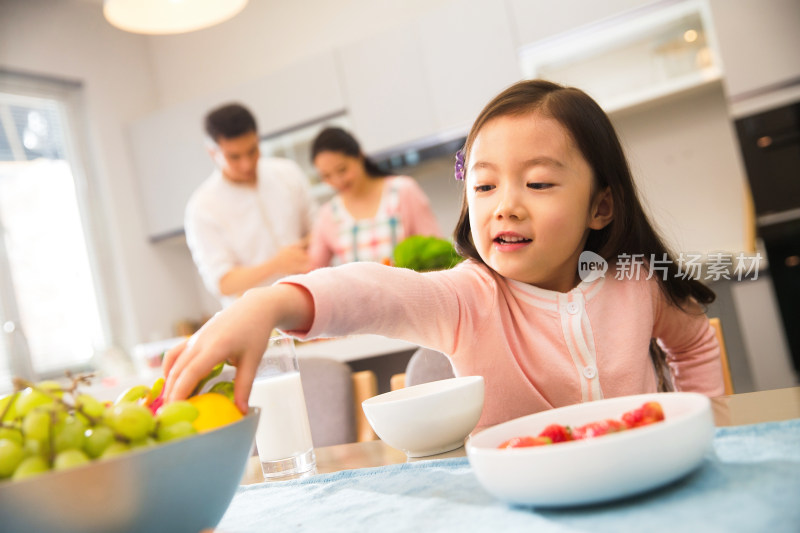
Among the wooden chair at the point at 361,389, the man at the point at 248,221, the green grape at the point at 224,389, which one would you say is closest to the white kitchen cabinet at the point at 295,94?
the man at the point at 248,221

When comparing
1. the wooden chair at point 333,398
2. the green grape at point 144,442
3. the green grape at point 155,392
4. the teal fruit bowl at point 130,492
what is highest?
the green grape at point 155,392

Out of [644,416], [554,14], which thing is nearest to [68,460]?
[644,416]

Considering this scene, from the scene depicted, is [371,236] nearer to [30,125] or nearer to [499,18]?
[499,18]

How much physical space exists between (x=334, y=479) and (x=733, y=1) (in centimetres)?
299

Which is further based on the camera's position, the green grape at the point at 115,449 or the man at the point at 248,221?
the man at the point at 248,221

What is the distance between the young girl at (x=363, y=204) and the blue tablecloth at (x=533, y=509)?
6.95ft

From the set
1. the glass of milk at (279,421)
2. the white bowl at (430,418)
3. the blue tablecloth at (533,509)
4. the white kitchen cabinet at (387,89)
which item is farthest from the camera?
the white kitchen cabinet at (387,89)

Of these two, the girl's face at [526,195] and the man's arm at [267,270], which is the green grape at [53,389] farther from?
the man's arm at [267,270]

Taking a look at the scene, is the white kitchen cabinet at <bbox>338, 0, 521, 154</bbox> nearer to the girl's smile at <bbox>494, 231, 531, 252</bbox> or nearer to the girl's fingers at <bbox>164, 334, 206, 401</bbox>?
the girl's smile at <bbox>494, 231, 531, 252</bbox>

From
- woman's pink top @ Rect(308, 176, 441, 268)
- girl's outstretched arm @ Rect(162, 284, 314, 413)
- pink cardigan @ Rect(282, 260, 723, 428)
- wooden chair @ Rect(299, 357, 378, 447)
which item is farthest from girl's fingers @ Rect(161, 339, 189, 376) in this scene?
woman's pink top @ Rect(308, 176, 441, 268)

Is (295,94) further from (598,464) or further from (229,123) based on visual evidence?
(598,464)

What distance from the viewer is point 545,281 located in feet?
3.67

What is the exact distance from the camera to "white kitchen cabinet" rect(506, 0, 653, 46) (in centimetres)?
329

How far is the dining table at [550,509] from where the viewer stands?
0.46 m
